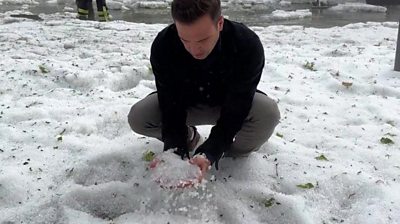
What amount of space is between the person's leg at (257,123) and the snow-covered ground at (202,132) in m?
0.14

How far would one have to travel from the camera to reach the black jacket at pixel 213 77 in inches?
81.2

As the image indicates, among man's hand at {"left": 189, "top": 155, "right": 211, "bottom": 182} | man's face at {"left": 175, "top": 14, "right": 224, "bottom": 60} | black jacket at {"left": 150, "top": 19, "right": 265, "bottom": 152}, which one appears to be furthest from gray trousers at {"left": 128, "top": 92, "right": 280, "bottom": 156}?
man's face at {"left": 175, "top": 14, "right": 224, "bottom": 60}

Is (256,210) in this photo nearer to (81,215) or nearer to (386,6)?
(81,215)

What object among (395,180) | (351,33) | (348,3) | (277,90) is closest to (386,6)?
(348,3)

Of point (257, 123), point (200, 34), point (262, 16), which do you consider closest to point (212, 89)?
point (257, 123)

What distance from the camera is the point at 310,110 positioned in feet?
10.8

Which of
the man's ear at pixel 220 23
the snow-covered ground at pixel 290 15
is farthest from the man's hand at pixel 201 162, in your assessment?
the snow-covered ground at pixel 290 15

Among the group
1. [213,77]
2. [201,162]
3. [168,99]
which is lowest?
[201,162]

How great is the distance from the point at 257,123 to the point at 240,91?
0.97 ft

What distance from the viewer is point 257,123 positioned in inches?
92.0

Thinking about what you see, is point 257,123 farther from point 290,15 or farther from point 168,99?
point 290,15

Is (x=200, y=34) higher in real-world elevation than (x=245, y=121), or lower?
higher

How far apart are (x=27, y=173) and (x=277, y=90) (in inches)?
82.1

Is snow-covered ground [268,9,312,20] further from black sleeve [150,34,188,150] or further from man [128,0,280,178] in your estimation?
black sleeve [150,34,188,150]
